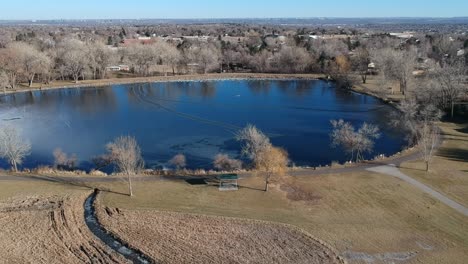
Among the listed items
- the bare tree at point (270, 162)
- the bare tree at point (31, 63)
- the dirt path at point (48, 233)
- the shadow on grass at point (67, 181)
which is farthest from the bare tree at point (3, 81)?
the bare tree at point (270, 162)

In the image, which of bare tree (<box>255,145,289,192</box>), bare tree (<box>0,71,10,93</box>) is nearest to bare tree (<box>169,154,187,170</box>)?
bare tree (<box>255,145,289,192</box>)

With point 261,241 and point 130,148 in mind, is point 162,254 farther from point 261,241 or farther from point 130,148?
point 130,148

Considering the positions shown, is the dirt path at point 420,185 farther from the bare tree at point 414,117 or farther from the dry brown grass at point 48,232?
the dry brown grass at point 48,232

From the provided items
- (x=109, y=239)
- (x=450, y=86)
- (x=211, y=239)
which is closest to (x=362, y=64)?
(x=450, y=86)

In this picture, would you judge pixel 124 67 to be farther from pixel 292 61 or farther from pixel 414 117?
pixel 414 117

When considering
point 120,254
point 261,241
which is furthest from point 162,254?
point 261,241
